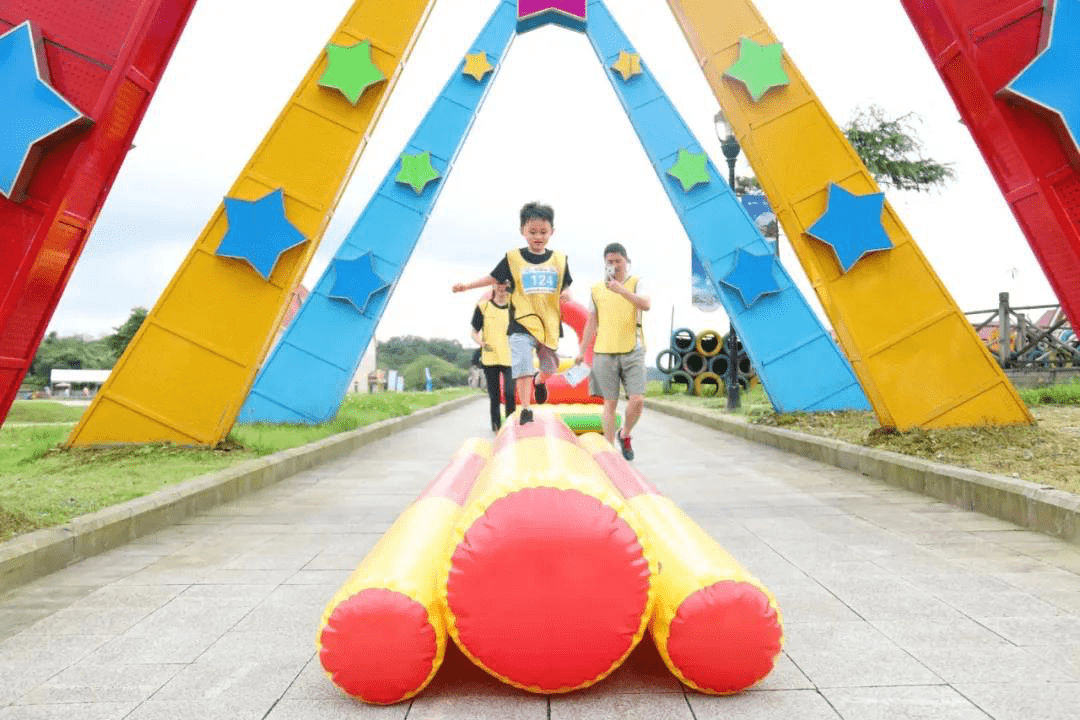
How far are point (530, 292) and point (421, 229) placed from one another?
6.90 meters

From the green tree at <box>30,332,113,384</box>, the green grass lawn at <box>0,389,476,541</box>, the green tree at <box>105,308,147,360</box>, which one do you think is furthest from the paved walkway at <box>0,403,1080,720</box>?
the green tree at <box>30,332,113,384</box>

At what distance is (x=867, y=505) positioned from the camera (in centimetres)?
674

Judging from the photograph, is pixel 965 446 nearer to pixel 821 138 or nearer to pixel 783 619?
pixel 821 138

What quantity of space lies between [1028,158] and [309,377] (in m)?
9.28

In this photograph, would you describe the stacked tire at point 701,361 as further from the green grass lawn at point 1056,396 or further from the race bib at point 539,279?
the race bib at point 539,279

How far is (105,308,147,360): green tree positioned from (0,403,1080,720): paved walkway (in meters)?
35.9

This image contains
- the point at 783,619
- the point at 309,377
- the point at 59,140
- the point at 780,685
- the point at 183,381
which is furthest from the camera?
the point at 309,377

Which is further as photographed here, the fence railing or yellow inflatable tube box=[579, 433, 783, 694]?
the fence railing

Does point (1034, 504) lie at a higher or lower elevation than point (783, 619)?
higher

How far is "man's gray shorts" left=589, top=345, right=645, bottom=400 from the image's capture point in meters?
7.93

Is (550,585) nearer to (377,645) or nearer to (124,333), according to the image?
(377,645)

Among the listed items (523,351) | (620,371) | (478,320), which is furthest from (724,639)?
(478,320)

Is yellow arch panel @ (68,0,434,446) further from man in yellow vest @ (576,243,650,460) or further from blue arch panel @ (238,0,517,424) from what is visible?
man in yellow vest @ (576,243,650,460)

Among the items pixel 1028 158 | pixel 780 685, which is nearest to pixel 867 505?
pixel 1028 158
